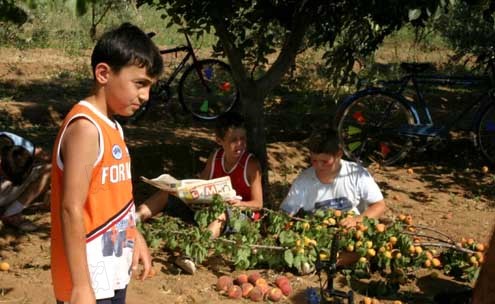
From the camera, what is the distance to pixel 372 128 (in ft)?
23.8

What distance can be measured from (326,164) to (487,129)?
3.28 m

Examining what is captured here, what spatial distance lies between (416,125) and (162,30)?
32.9 feet

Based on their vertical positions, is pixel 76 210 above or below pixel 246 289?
above

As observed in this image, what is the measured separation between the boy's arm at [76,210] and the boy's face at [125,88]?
0.55 ft

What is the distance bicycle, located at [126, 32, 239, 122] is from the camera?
9.09 m

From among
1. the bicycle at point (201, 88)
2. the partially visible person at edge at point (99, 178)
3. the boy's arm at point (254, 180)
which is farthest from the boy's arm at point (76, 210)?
the bicycle at point (201, 88)

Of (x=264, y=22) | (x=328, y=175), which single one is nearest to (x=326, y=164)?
(x=328, y=175)

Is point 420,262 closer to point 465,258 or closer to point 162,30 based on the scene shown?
point 465,258

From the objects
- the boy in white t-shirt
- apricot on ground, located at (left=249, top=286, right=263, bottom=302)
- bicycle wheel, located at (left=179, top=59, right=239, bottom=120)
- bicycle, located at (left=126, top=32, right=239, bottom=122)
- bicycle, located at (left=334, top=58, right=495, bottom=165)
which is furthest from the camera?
bicycle wheel, located at (left=179, top=59, right=239, bottom=120)

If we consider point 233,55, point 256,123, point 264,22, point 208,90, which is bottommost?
point 256,123

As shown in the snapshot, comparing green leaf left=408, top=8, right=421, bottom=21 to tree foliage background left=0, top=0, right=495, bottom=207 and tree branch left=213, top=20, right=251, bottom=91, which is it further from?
tree branch left=213, top=20, right=251, bottom=91

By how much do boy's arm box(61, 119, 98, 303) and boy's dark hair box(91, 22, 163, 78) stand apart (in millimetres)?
252

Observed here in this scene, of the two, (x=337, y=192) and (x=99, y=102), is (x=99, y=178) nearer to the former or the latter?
(x=99, y=102)

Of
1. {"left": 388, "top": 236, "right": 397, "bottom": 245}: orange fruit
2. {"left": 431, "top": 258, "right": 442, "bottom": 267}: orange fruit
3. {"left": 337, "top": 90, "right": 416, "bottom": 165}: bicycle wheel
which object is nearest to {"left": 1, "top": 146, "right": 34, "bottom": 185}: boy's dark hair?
{"left": 388, "top": 236, "right": 397, "bottom": 245}: orange fruit
